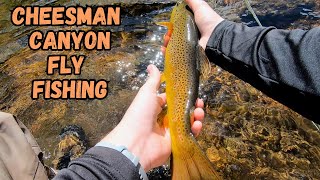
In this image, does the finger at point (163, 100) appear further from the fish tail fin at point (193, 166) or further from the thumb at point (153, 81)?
the fish tail fin at point (193, 166)

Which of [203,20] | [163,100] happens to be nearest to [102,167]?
[163,100]

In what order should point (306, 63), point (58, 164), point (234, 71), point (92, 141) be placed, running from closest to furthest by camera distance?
point (306, 63), point (234, 71), point (58, 164), point (92, 141)

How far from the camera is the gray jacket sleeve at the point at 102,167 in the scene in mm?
1627

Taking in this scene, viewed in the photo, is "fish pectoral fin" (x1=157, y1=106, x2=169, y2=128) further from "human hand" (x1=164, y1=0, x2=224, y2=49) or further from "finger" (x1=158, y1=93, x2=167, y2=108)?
"human hand" (x1=164, y1=0, x2=224, y2=49)

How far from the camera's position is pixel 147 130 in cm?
238

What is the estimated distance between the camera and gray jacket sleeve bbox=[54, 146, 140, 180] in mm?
1627

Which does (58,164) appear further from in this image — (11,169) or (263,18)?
(263,18)

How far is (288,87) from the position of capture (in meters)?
2.10

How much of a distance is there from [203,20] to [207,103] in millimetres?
1323

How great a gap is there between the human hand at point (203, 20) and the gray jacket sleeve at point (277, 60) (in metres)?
0.23

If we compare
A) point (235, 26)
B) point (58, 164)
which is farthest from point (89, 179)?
point (58, 164)

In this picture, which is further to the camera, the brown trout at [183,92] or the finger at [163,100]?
the finger at [163,100]

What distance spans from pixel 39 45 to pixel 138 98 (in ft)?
12.5

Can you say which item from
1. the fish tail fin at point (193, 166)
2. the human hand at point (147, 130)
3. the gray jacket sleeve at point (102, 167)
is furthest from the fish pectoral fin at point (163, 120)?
the gray jacket sleeve at point (102, 167)
